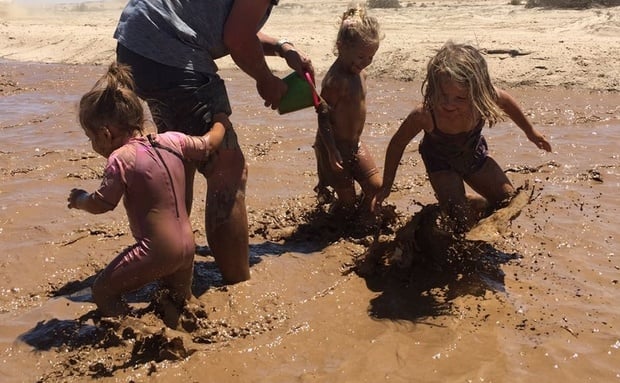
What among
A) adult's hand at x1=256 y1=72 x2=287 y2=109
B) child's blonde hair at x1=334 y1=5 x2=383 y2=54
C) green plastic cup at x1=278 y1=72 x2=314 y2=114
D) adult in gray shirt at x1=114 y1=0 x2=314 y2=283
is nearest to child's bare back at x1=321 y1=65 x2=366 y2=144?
child's blonde hair at x1=334 y1=5 x2=383 y2=54

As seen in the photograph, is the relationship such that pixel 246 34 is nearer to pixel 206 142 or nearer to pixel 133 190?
pixel 206 142

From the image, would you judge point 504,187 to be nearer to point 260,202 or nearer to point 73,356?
point 260,202

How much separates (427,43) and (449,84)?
730 centimetres

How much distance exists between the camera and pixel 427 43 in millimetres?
10445

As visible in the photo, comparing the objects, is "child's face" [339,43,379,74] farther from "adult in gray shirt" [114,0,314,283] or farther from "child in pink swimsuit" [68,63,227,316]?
"child in pink swimsuit" [68,63,227,316]

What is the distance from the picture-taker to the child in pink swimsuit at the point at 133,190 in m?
2.90

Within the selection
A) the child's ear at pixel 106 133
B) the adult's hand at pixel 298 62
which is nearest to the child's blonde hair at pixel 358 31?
the adult's hand at pixel 298 62

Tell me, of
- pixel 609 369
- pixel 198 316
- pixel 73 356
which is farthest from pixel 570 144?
pixel 73 356

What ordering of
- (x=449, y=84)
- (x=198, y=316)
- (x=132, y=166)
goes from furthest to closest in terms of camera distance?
(x=449, y=84)
(x=198, y=316)
(x=132, y=166)

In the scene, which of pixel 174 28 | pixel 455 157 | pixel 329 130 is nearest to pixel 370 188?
pixel 329 130

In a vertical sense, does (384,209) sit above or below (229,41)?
below

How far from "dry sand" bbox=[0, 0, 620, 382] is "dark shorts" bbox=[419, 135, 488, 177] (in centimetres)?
27

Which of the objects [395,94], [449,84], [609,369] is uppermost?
[449,84]

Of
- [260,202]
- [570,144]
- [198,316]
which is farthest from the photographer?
[570,144]
